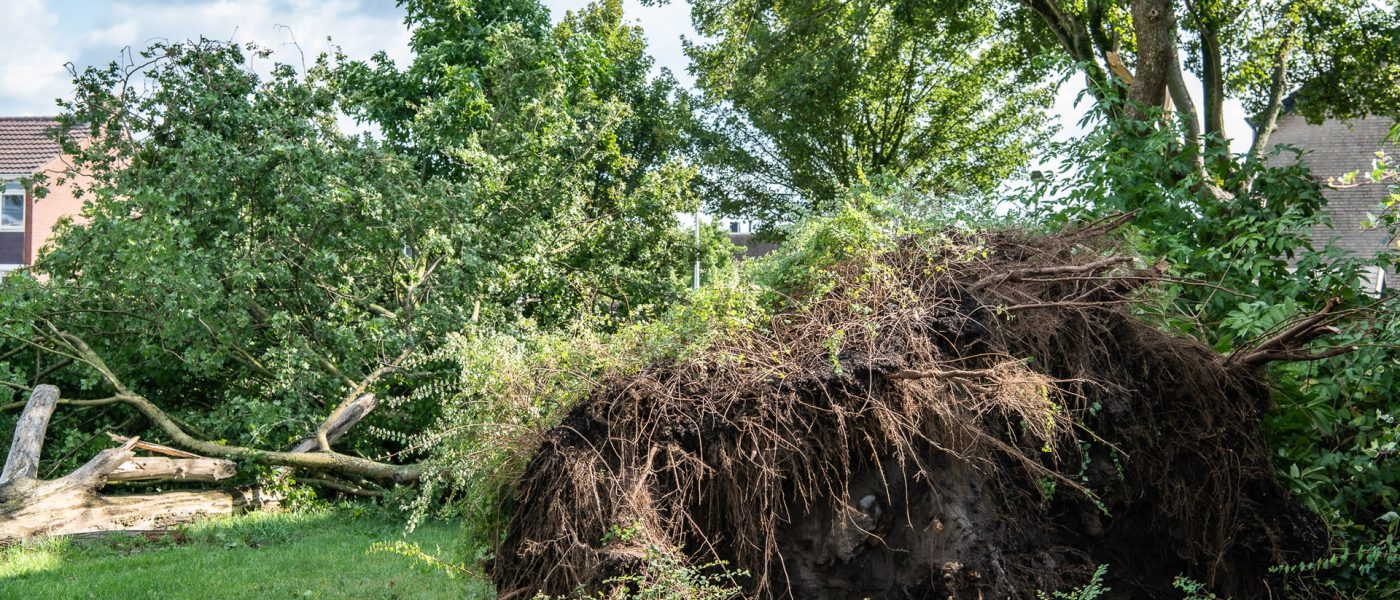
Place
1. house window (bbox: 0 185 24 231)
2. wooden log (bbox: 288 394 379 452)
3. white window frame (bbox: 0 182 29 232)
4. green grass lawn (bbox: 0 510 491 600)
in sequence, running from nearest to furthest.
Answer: green grass lawn (bbox: 0 510 491 600), wooden log (bbox: 288 394 379 452), white window frame (bbox: 0 182 29 232), house window (bbox: 0 185 24 231)

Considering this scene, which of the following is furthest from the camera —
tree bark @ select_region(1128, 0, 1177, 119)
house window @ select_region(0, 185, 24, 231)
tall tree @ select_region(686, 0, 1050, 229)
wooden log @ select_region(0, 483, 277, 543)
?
house window @ select_region(0, 185, 24, 231)

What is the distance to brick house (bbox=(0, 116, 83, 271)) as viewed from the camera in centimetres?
2780

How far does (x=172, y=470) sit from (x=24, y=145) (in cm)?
2285

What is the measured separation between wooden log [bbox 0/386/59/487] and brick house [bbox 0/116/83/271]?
2069cm

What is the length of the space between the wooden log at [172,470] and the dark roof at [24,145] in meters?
20.8

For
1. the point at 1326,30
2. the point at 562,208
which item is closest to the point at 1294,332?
the point at 562,208

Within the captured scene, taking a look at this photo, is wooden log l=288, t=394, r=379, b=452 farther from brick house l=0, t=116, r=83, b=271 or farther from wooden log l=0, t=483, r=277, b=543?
brick house l=0, t=116, r=83, b=271

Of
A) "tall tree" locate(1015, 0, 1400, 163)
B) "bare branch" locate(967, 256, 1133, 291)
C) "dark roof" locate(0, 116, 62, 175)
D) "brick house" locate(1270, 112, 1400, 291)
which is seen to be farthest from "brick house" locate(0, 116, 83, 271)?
"brick house" locate(1270, 112, 1400, 291)

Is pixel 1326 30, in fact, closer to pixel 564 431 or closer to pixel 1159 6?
pixel 1159 6

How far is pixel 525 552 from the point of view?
412 cm

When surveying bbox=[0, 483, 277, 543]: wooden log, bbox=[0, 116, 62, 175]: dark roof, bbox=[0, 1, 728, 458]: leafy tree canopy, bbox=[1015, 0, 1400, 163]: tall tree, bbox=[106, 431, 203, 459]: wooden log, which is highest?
bbox=[0, 116, 62, 175]: dark roof

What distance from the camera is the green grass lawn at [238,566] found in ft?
23.6

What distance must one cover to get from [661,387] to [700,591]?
2.70 feet

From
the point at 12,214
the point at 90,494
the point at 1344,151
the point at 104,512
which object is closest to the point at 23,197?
the point at 12,214
